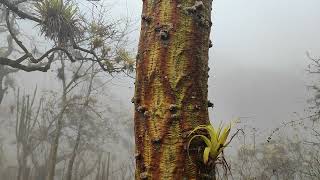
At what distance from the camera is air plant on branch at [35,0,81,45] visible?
23.1 ft

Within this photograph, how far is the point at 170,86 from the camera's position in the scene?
1.32 metres

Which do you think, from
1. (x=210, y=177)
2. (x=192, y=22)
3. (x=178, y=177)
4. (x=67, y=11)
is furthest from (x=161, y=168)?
(x=67, y=11)

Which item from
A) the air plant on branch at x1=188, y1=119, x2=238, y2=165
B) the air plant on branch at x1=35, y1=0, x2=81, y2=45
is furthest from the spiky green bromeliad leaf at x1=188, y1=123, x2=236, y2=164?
the air plant on branch at x1=35, y1=0, x2=81, y2=45

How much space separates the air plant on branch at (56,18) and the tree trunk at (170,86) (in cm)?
591

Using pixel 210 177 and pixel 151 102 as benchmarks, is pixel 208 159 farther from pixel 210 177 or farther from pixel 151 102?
pixel 151 102

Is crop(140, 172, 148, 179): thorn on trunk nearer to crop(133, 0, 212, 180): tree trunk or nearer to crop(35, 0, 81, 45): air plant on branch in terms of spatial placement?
crop(133, 0, 212, 180): tree trunk

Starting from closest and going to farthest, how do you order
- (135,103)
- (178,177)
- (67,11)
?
(178,177)
(135,103)
(67,11)

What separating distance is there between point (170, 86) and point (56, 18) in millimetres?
6134

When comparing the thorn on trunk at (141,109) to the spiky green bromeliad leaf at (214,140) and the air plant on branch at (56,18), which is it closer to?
the spiky green bromeliad leaf at (214,140)

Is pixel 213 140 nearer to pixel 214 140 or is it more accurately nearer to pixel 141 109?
pixel 214 140

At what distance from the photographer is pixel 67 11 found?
716 cm

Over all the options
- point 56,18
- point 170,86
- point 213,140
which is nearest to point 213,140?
point 213,140

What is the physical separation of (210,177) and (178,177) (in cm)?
11

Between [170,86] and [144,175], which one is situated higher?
[170,86]
